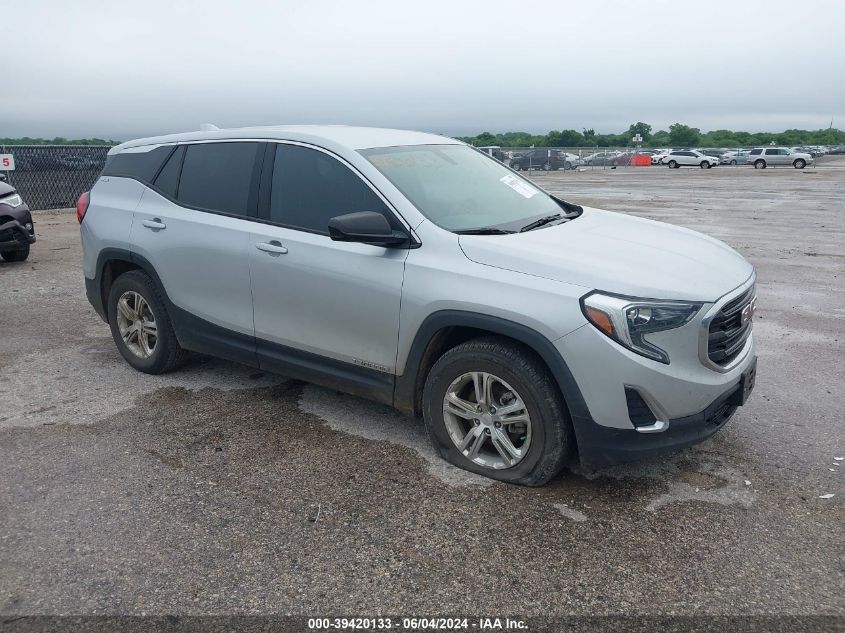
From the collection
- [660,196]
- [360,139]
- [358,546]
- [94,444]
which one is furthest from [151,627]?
[660,196]

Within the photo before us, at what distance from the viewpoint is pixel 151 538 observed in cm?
334

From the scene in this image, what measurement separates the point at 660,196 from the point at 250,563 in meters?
22.3

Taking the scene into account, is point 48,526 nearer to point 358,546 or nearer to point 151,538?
point 151,538

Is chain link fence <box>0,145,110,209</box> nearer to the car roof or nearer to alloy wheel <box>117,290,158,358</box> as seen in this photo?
alloy wheel <box>117,290,158,358</box>

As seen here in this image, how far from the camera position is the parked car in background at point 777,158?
48250 millimetres

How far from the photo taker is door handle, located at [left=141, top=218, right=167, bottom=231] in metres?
5.08

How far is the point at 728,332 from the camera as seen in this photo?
12.1 ft

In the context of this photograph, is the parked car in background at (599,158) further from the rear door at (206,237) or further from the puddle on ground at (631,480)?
the puddle on ground at (631,480)

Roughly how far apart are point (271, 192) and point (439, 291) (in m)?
1.45

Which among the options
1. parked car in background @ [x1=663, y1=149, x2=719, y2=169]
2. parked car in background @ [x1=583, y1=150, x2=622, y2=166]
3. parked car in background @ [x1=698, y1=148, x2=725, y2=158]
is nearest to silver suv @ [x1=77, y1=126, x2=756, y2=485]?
parked car in background @ [x1=583, y1=150, x2=622, y2=166]

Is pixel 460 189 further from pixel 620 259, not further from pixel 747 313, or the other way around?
pixel 747 313

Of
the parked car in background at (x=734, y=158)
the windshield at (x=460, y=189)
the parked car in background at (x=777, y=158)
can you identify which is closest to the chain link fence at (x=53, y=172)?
the windshield at (x=460, y=189)

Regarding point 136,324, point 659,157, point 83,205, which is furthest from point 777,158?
point 136,324

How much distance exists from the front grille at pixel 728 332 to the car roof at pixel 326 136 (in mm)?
2180
